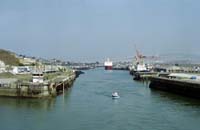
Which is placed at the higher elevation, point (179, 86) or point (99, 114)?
point (179, 86)

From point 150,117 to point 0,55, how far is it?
71.4 metres

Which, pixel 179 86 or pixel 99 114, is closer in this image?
pixel 99 114

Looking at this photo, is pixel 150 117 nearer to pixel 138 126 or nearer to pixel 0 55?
pixel 138 126

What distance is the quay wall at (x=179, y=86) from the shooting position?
38.1 meters

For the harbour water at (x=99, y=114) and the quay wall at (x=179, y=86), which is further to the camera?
the quay wall at (x=179, y=86)

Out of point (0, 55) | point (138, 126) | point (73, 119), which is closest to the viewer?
point (138, 126)

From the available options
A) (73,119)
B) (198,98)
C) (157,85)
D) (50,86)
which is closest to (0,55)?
(157,85)

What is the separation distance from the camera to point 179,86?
43562 millimetres

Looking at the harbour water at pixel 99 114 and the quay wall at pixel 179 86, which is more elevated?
the quay wall at pixel 179 86

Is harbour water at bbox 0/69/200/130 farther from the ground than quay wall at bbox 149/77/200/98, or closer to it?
closer to it

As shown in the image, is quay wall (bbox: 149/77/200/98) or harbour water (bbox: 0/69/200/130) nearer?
harbour water (bbox: 0/69/200/130)

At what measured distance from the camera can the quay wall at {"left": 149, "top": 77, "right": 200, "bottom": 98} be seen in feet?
125

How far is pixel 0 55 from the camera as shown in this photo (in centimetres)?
9300

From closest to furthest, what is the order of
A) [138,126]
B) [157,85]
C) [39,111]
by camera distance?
1. [138,126]
2. [39,111]
3. [157,85]
